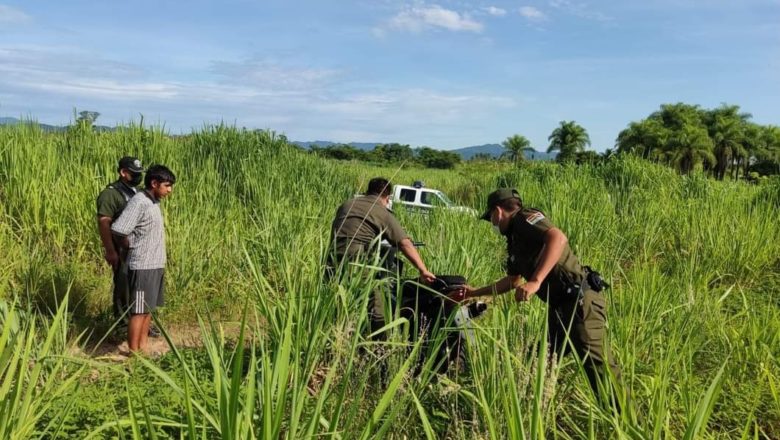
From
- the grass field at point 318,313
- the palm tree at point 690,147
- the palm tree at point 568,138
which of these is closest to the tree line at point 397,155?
the palm tree at point 568,138

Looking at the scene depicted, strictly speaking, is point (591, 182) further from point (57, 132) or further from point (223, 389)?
point (223, 389)

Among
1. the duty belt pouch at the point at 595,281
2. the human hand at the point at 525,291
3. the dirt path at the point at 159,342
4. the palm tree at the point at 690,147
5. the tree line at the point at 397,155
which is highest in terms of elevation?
the palm tree at the point at 690,147

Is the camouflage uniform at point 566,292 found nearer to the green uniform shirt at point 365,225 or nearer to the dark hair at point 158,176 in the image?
the green uniform shirt at point 365,225

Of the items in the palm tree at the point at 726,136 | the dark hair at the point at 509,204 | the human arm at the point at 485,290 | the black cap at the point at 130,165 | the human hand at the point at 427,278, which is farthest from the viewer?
the palm tree at the point at 726,136

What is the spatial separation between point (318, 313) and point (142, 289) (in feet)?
7.04

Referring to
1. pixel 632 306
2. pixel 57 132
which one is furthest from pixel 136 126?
pixel 632 306

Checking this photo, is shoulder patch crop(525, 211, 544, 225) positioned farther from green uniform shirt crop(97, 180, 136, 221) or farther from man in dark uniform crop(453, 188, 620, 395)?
green uniform shirt crop(97, 180, 136, 221)

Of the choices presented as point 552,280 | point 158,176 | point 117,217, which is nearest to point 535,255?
point 552,280

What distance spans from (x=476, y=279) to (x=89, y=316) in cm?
340

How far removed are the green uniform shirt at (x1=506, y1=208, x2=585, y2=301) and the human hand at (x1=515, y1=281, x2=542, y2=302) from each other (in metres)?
0.19

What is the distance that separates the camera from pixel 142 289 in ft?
13.2

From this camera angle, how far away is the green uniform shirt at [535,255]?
3172 mm

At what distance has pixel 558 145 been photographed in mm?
64188

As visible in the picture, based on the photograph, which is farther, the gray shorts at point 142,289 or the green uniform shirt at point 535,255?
the gray shorts at point 142,289
